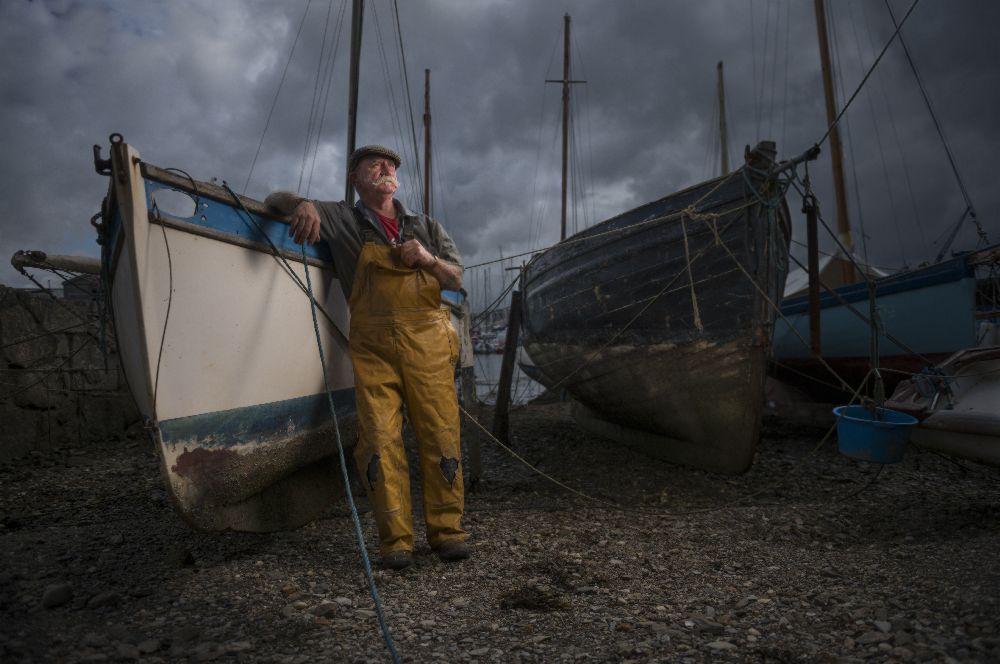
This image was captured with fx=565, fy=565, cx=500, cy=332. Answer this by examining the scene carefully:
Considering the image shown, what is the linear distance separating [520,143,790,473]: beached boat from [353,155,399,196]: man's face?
2.50m

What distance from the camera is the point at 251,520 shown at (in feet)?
11.1

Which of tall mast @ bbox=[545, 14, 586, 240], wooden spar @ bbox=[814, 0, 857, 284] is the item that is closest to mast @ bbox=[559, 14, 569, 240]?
tall mast @ bbox=[545, 14, 586, 240]

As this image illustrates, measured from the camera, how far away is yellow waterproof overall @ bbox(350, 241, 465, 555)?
311 cm

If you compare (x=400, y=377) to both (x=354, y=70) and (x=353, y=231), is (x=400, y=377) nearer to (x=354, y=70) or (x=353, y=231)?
(x=353, y=231)

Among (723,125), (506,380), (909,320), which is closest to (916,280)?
(909,320)

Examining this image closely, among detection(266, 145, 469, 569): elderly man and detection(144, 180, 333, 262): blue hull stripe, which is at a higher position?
detection(144, 180, 333, 262): blue hull stripe

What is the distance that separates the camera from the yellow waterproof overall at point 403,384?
3107 mm

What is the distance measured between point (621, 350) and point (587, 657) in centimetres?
360

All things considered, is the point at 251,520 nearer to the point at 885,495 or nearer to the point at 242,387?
the point at 242,387

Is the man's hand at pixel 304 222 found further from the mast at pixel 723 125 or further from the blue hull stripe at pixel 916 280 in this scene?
the mast at pixel 723 125

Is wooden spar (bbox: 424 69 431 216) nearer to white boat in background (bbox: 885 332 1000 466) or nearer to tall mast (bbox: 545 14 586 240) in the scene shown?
tall mast (bbox: 545 14 586 240)

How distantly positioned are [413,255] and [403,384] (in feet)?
2.42

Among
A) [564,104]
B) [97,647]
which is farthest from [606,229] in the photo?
[564,104]

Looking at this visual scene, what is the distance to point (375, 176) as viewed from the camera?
353 cm
